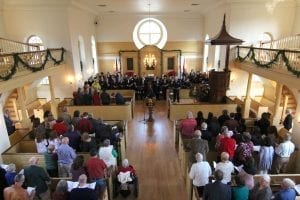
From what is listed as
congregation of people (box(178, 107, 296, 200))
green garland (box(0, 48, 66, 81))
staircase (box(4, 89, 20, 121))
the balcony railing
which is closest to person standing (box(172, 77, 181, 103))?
congregation of people (box(178, 107, 296, 200))

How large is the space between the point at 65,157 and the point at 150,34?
14843 mm

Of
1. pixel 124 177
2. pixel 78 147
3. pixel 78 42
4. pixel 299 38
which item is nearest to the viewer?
pixel 124 177

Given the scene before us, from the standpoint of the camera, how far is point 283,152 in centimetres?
609

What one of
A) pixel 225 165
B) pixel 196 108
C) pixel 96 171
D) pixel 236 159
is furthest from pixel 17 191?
pixel 196 108

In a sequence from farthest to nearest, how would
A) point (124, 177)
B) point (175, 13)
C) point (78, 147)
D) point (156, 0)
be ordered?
point (175, 13) → point (156, 0) → point (78, 147) → point (124, 177)

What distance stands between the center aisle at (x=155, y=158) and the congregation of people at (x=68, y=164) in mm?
1031

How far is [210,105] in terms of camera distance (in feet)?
34.5

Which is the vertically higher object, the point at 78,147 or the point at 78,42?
the point at 78,42

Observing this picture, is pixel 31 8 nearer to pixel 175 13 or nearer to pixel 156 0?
pixel 156 0

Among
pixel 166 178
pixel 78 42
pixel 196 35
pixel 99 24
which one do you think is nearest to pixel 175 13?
pixel 196 35

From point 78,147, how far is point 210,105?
595 cm

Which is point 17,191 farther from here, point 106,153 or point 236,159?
point 236,159

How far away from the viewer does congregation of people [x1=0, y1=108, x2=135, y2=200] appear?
420 centimetres

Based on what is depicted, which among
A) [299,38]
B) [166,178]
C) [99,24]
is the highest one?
[99,24]
